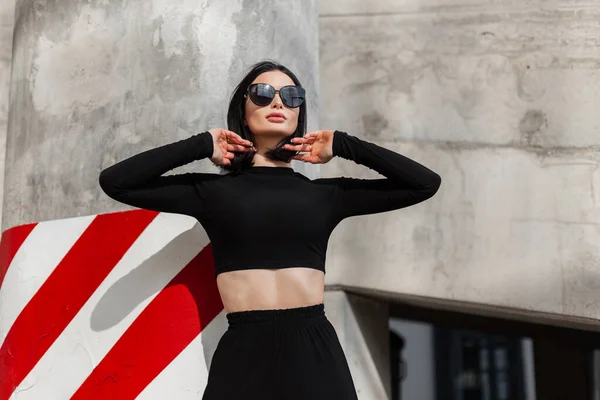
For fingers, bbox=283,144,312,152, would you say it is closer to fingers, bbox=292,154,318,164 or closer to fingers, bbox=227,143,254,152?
fingers, bbox=292,154,318,164

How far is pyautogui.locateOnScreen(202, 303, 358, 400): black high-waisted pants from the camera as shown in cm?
193

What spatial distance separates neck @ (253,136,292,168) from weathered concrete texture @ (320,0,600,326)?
0.91 metres

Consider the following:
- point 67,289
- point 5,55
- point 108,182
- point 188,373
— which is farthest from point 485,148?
point 5,55

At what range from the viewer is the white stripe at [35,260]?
258 cm

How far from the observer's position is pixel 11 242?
2.71m

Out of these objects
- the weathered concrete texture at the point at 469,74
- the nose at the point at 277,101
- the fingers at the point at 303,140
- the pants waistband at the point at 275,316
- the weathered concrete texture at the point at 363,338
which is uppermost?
the weathered concrete texture at the point at 469,74

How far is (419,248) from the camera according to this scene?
9.76 feet

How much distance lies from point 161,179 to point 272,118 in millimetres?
388

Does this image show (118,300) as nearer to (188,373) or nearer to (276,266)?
(188,373)

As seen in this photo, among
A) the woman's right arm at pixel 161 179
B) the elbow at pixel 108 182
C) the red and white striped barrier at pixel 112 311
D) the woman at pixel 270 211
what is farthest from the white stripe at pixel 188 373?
the elbow at pixel 108 182

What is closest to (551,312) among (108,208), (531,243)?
(531,243)

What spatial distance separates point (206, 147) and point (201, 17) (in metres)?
0.69

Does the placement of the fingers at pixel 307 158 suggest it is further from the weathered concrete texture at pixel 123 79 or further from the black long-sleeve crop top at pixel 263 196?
the weathered concrete texture at pixel 123 79

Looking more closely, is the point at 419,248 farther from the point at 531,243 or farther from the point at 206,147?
the point at 206,147
